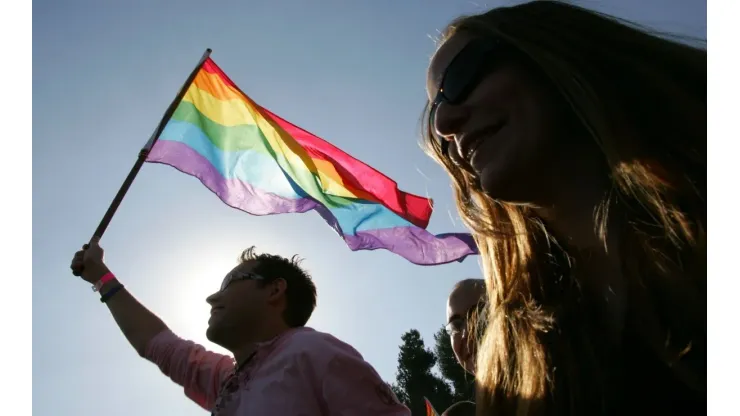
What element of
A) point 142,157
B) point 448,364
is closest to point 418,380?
point 448,364

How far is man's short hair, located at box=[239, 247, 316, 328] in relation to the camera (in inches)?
166

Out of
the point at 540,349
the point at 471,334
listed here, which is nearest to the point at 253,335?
the point at 471,334

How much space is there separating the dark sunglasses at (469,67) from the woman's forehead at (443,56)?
26 millimetres

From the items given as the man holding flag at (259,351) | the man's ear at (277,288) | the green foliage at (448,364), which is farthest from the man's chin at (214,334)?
the green foliage at (448,364)

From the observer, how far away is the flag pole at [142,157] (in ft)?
15.5

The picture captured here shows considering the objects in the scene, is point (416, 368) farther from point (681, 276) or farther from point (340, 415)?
point (681, 276)

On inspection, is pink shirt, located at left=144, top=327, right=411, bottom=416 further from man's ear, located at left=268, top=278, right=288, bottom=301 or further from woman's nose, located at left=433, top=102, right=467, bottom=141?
woman's nose, located at left=433, top=102, right=467, bottom=141

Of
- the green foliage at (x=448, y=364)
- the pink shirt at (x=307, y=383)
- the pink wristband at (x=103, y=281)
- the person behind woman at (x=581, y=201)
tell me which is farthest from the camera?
the green foliage at (x=448, y=364)

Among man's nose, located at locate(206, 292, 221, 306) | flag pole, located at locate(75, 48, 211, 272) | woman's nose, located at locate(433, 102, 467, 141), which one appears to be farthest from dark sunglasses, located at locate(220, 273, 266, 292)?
woman's nose, located at locate(433, 102, 467, 141)

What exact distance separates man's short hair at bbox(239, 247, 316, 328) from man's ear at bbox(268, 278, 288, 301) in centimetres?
2

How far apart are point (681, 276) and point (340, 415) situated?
207 centimetres

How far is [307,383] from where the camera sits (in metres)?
3.00

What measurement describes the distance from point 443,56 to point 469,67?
0.13 metres

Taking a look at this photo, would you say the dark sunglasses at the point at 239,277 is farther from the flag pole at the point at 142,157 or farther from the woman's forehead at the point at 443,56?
the woman's forehead at the point at 443,56
